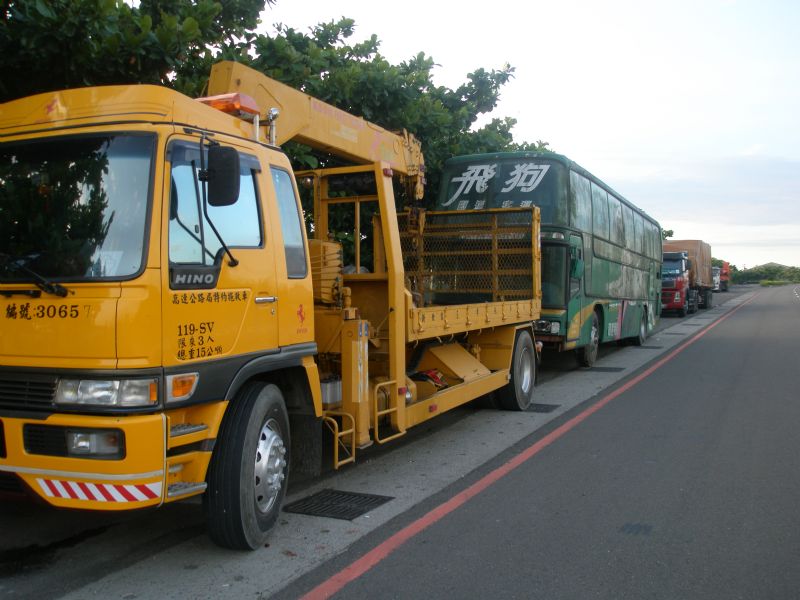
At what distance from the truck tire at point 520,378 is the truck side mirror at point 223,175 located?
20.2ft

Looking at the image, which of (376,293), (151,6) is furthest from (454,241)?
(151,6)

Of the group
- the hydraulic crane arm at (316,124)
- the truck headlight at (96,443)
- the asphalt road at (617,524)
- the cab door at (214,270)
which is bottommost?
the asphalt road at (617,524)

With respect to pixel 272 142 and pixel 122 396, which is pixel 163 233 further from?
pixel 272 142

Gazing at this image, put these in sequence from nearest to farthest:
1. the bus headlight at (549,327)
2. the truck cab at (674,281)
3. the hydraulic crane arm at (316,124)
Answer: the hydraulic crane arm at (316,124), the bus headlight at (549,327), the truck cab at (674,281)

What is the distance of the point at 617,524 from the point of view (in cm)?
527

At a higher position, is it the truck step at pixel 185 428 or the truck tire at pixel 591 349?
the truck step at pixel 185 428

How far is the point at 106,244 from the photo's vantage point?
3.93 meters

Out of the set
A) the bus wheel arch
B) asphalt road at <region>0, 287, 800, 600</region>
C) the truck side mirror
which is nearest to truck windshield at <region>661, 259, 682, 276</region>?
the bus wheel arch

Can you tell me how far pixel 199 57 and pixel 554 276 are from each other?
6434 millimetres

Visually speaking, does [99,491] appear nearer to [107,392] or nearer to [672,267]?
[107,392]

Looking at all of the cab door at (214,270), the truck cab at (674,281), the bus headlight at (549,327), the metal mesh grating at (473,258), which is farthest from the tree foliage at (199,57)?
the truck cab at (674,281)

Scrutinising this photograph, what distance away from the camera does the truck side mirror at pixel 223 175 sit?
4109 millimetres

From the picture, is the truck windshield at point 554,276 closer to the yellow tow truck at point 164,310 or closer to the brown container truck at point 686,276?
the yellow tow truck at point 164,310

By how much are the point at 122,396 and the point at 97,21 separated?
4.16 m
